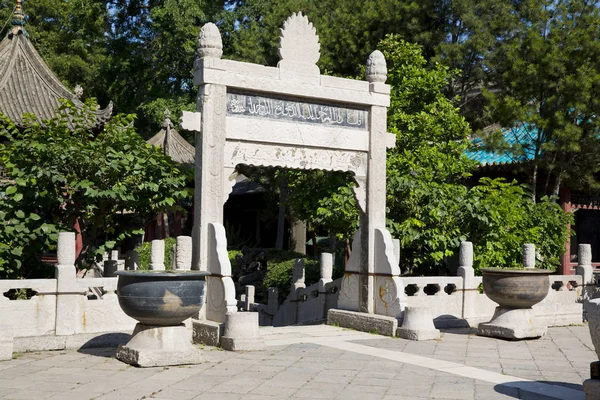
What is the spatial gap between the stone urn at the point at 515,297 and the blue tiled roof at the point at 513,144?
6.72m

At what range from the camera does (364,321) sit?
36.7ft

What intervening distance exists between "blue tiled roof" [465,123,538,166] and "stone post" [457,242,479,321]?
526 centimetres

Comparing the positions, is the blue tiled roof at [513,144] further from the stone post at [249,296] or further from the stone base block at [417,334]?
the stone base block at [417,334]

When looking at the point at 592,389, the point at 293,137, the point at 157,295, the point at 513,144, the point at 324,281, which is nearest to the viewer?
the point at 592,389

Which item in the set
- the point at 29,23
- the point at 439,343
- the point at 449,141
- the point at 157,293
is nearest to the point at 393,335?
the point at 439,343

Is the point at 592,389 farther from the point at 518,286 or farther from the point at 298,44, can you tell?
the point at 298,44

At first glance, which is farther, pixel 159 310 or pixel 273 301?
pixel 273 301

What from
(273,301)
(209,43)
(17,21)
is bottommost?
(273,301)

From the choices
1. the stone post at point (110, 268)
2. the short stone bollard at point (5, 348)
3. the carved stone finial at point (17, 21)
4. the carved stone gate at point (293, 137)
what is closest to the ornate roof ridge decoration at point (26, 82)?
the carved stone finial at point (17, 21)

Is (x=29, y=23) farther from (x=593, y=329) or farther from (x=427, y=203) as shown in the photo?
(x=593, y=329)

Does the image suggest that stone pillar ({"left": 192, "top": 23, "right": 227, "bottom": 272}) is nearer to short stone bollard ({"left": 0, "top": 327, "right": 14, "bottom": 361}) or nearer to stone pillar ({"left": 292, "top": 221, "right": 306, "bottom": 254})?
short stone bollard ({"left": 0, "top": 327, "right": 14, "bottom": 361})

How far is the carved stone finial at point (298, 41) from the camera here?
427 inches

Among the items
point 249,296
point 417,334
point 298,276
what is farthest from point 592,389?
point 249,296

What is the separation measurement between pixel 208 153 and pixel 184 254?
140 cm
